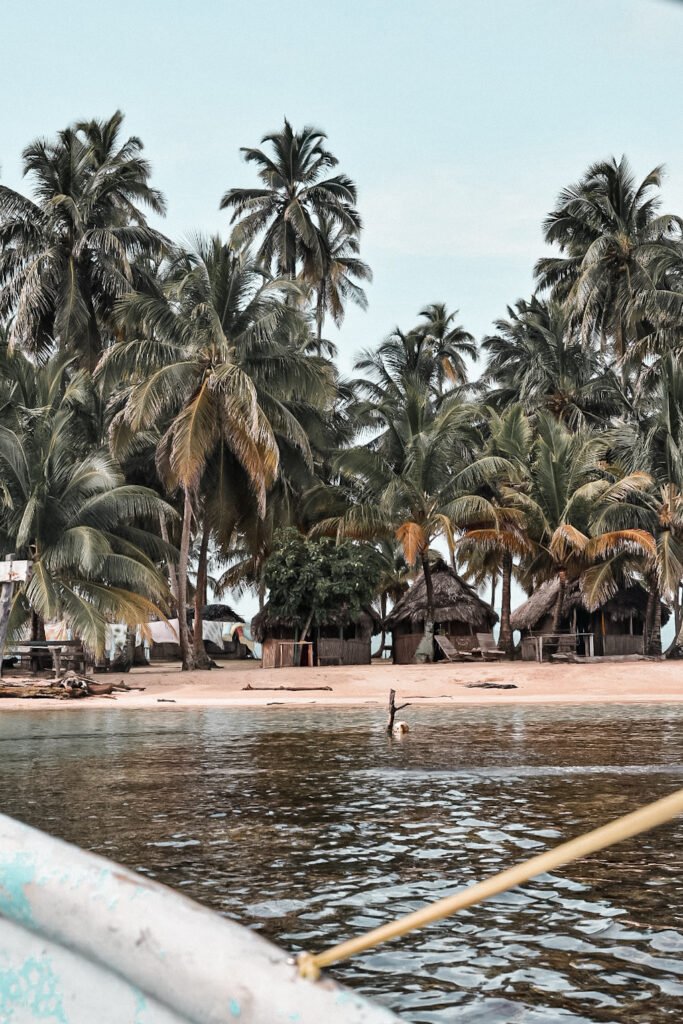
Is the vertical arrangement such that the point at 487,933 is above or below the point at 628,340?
below

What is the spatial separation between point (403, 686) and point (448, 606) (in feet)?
32.3

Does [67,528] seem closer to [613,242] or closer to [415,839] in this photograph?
[415,839]

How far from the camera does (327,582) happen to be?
1121 inches

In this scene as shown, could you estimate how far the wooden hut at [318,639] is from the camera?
29.3 m

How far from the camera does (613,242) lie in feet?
114

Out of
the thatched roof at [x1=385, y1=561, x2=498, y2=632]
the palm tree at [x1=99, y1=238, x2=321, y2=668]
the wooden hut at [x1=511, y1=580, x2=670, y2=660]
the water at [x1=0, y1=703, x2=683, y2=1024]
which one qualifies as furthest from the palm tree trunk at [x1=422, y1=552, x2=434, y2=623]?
the water at [x1=0, y1=703, x2=683, y2=1024]

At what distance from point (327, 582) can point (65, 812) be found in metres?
20.6

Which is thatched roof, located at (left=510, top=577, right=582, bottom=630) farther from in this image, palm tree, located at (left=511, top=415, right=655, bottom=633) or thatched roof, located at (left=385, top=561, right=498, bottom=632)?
palm tree, located at (left=511, top=415, right=655, bottom=633)

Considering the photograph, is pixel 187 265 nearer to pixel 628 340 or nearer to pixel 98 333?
pixel 98 333

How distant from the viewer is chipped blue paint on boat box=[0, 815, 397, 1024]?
52.7 inches

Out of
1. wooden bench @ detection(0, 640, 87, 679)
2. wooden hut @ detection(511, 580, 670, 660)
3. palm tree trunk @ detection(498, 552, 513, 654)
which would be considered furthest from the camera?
wooden hut @ detection(511, 580, 670, 660)

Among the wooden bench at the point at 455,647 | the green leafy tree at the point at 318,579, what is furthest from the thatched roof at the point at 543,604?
the green leafy tree at the point at 318,579

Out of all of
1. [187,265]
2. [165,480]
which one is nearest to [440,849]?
[165,480]

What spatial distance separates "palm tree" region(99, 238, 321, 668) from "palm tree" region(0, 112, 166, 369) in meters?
4.03
